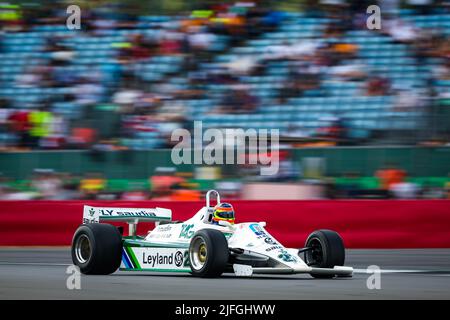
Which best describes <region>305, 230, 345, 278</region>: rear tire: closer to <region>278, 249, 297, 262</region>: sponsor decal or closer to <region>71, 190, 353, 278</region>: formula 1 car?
<region>71, 190, 353, 278</region>: formula 1 car

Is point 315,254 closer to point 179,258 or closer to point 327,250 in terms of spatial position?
Answer: point 327,250

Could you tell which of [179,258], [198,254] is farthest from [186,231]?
Answer: [198,254]

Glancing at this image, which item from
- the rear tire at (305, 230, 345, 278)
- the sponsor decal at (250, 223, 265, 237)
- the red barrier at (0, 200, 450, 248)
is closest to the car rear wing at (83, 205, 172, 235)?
the sponsor decal at (250, 223, 265, 237)

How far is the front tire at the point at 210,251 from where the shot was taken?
32.7ft

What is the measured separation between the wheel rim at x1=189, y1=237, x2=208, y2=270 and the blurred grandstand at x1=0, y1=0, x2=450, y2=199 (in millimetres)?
6144

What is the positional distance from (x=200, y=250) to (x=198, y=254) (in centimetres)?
7

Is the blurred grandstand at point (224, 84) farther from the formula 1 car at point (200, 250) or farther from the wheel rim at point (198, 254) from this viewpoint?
the wheel rim at point (198, 254)

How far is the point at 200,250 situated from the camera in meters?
10.4

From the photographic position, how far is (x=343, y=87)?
57.4ft

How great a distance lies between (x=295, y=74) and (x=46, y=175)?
4.92m

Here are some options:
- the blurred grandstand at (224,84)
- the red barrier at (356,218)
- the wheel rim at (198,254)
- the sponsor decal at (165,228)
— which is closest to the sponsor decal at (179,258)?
the wheel rim at (198,254)

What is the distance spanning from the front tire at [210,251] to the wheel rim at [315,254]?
1181mm

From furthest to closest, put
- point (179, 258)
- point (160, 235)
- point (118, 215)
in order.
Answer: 1. point (118, 215)
2. point (160, 235)
3. point (179, 258)
